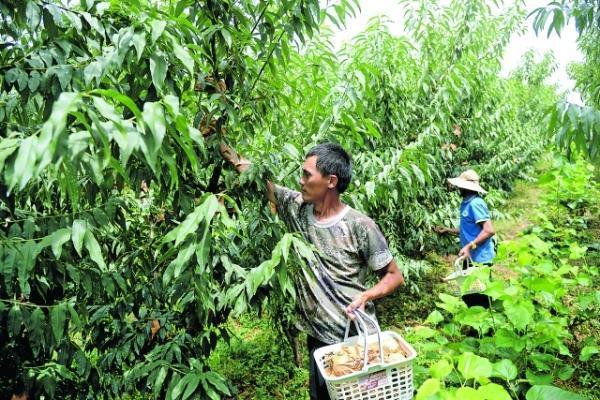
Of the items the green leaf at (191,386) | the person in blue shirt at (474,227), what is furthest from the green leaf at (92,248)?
the person in blue shirt at (474,227)

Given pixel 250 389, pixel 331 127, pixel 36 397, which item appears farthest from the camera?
pixel 250 389

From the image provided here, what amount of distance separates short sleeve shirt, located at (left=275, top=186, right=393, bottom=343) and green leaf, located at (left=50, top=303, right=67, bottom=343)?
0.98 meters

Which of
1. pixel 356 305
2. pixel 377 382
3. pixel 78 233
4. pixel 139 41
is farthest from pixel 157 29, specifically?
pixel 377 382

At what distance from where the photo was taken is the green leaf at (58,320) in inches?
60.7

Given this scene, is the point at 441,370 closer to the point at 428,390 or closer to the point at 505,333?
the point at 428,390

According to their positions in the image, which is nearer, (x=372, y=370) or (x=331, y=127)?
(x=372, y=370)

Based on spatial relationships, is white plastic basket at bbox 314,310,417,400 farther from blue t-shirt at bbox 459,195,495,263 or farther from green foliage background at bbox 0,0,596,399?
blue t-shirt at bbox 459,195,495,263

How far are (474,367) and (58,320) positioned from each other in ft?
4.53

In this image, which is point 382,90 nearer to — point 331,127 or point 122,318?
point 331,127

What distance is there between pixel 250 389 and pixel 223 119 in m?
2.69

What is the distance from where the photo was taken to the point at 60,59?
163 centimetres

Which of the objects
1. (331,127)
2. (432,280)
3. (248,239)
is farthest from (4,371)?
(432,280)

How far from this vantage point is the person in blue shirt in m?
3.83

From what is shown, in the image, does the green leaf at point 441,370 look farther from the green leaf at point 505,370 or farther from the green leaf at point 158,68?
the green leaf at point 158,68
